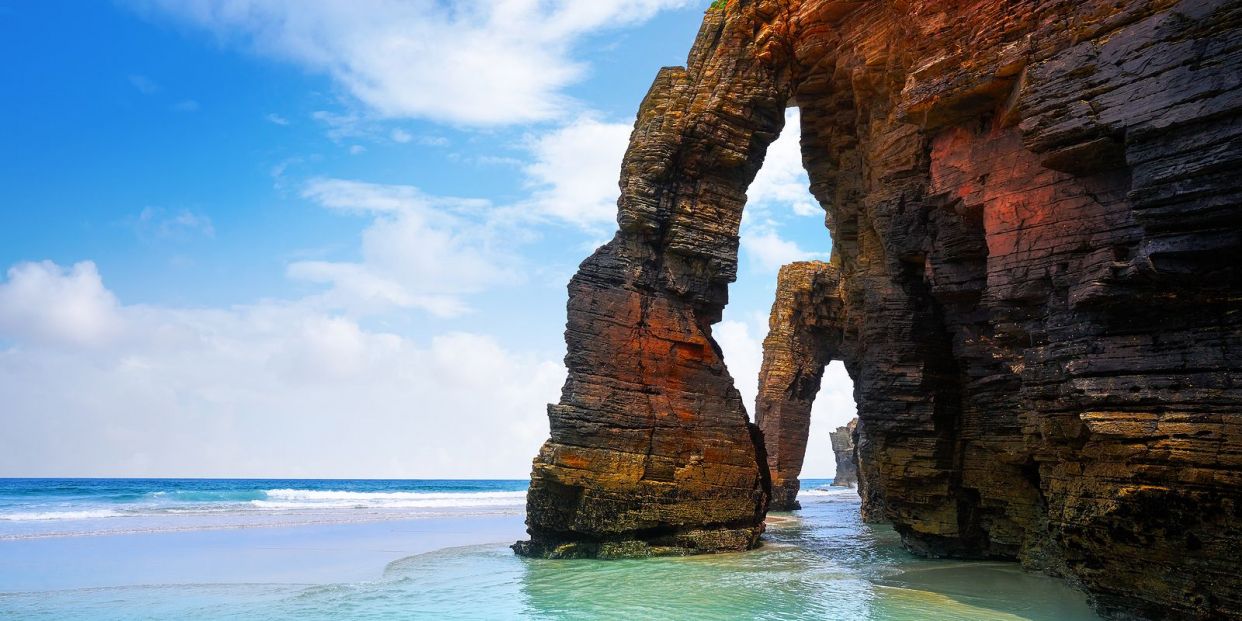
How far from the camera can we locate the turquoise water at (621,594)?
12219mm

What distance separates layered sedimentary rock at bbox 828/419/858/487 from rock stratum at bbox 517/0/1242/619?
173 feet

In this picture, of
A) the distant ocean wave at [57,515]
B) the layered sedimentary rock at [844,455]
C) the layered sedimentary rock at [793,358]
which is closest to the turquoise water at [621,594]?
the distant ocean wave at [57,515]

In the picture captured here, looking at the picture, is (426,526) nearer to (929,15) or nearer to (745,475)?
(745,475)

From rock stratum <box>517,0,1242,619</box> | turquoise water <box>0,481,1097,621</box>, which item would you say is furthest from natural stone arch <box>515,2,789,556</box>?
turquoise water <box>0,481,1097,621</box>

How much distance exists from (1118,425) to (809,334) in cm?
3108

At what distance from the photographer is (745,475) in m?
20.8

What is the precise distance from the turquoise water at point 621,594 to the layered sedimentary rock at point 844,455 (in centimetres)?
5983

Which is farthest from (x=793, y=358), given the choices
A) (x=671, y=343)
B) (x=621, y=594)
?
(x=621, y=594)

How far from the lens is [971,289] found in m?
15.7

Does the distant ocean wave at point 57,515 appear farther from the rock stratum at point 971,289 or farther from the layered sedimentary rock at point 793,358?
the layered sedimentary rock at point 793,358

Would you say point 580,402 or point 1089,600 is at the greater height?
point 580,402

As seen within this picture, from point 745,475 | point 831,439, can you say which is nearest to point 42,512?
point 745,475

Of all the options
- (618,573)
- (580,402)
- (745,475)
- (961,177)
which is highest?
(961,177)

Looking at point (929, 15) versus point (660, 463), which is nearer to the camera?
point (929, 15)
